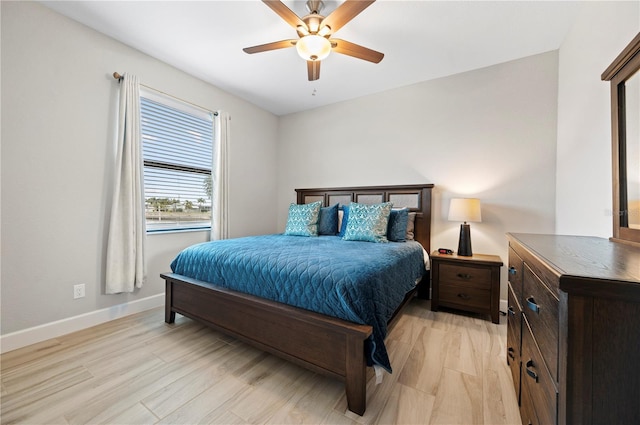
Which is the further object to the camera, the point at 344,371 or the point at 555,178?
the point at 555,178

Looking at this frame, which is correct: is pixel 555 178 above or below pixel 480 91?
below

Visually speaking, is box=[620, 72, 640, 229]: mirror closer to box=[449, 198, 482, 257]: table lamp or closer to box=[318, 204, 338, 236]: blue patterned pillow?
box=[449, 198, 482, 257]: table lamp

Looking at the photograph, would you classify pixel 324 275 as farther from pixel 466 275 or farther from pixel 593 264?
pixel 466 275

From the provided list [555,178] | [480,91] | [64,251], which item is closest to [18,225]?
[64,251]

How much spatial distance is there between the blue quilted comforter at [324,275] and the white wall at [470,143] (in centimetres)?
122

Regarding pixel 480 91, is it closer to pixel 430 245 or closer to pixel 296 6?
pixel 430 245

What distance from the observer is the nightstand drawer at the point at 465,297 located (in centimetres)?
244

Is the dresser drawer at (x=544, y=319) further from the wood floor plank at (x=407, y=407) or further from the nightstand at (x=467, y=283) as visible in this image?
the nightstand at (x=467, y=283)

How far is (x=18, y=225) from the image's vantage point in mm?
1928

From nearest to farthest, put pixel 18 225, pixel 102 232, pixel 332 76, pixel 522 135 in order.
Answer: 1. pixel 18 225
2. pixel 102 232
3. pixel 522 135
4. pixel 332 76

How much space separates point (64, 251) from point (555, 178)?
4.60 metres

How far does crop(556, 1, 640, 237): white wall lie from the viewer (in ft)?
4.94

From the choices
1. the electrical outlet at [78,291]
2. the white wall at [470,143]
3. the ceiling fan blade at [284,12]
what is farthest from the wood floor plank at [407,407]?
the electrical outlet at [78,291]

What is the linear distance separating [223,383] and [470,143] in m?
3.27
